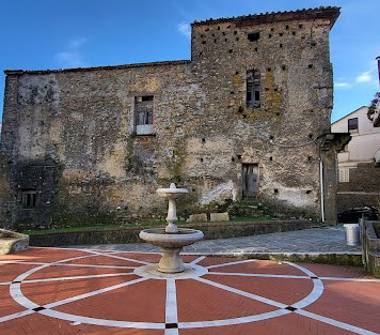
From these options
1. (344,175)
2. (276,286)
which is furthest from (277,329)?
(344,175)

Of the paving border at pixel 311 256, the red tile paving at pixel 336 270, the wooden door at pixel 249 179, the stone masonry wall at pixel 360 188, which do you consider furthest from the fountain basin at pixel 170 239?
the stone masonry wall at pixel 360 188

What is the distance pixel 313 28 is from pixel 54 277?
51.1 feet

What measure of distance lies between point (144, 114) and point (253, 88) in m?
5.83

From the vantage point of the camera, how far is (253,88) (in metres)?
16.7

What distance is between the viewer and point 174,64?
17375mm

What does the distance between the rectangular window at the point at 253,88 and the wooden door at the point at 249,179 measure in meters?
3.16

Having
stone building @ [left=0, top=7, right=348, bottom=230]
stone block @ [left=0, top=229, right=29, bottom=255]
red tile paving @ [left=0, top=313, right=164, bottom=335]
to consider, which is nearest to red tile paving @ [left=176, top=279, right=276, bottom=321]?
red tile paving @ [left=0, top=313, right=164, bottom=335]

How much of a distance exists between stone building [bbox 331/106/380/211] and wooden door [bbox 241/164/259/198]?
10.0 meters

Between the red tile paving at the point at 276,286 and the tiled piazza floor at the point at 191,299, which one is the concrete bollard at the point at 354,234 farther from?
the red tile paving at the point at 276,286

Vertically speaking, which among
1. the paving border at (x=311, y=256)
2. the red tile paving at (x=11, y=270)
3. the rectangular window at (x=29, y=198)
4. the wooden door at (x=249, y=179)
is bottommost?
the red tile paving at (x=11, y=270)

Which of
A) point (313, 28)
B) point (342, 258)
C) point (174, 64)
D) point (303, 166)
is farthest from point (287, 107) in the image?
point (342, 258)

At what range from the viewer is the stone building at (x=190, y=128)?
51.5ft

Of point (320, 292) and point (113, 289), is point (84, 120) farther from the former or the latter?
point (320, 292)

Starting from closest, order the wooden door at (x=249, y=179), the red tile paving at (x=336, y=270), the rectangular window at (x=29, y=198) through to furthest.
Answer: the red tile paving at (x=336, y=270) → the wooden door at (x=249, y=179) → the rectangular window at (x=29, y=198)
